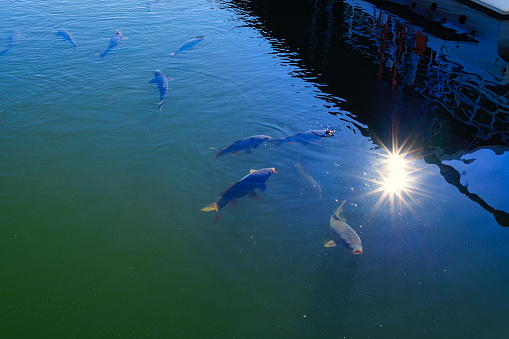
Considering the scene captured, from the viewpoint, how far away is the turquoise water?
436 centimetres

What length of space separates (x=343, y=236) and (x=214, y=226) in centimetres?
189

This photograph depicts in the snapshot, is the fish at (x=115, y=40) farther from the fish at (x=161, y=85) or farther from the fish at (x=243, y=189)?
the fish at (x=243, y=189)

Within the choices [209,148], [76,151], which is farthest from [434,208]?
[76,151]

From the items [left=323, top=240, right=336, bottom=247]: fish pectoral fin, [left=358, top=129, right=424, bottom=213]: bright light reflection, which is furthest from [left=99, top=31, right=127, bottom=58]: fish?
Answer: [left=323, top=240, right=336, bottom=247]: fish pectoral fin

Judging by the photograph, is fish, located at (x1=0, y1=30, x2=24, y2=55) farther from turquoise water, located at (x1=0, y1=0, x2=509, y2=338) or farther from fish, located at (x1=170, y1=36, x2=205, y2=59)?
fish, located at (x1=170, y1=36, x2=205, y2=59)

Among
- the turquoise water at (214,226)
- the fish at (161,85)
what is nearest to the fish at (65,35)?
the turquoise water at (214,226)

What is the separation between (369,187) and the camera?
6.33 metres

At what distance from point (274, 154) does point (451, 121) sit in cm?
433

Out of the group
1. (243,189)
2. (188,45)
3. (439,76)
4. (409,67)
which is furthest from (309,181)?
(188,45)

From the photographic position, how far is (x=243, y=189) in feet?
19.4

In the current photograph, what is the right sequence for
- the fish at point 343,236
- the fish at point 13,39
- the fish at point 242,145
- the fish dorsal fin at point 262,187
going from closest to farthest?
1. the fish at point 343,236
2. the fish dorsal fin at point 262,187
3. the fish at point 242,145
4. the fish at point 13,39

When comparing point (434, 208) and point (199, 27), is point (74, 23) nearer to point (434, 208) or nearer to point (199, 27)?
point (199, 27)

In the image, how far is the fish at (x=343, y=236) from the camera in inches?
194

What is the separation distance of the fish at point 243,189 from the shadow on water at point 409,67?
2948mm
